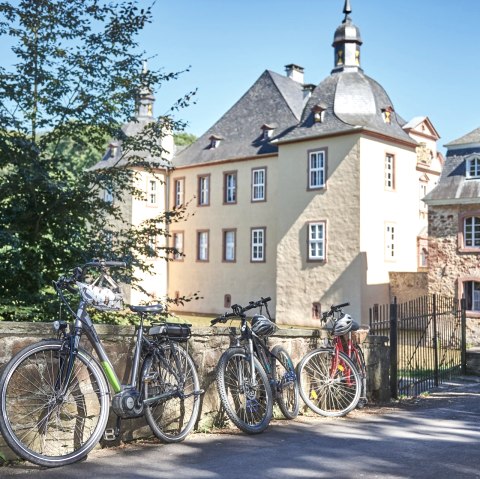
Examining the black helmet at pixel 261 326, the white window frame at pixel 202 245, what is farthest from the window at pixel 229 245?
the black helmet at pixel 261 326

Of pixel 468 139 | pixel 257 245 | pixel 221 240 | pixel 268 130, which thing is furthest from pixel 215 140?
pixel 468 139

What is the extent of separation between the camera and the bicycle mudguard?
5312mm

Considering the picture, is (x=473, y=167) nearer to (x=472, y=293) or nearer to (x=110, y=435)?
(x=472, y=293)

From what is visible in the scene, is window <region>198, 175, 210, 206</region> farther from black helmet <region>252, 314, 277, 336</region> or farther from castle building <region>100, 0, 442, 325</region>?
black helmet <region>252, 314, 277, 336</region>

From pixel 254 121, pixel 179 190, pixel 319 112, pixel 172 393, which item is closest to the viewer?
pixel 172 393

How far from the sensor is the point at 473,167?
24.6 metres

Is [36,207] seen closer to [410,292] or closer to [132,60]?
[132,60]

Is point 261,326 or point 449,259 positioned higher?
point 449,259

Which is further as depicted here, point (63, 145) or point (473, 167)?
point (473, 167)

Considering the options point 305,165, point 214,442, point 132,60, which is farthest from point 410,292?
point 214,442

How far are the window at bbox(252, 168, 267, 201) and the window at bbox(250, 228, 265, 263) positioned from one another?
5.20 ft

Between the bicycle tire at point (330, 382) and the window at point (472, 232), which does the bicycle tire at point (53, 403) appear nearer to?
the bicycle tire at point (330, 382)

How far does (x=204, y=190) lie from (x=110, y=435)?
1229 inches

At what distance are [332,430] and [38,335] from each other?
2.77 metres
